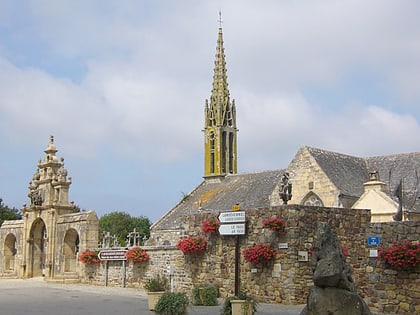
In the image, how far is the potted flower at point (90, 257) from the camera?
2570 centimetres

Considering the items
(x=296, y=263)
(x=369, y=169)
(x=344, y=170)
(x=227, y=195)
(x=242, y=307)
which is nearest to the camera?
(x=242, y=307)

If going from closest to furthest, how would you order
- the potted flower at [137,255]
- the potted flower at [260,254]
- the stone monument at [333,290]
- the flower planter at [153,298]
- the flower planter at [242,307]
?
1. the stone monument at [333,290]
2. the flower planter at [242,307]
3. the flower planter at [153,298]
4. the potted flower at [260,254]
5. the potted flower at [137,255]

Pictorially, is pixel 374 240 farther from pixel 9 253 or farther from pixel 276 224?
pixel 9 253

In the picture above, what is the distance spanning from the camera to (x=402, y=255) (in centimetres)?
1395

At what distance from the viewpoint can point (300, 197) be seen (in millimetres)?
28906

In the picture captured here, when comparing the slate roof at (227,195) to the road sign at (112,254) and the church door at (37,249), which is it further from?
the road sign at (112,254)

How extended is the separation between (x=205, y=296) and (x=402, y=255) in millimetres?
5523

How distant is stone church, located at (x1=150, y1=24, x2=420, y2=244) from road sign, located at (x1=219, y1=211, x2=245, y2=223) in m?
2.90

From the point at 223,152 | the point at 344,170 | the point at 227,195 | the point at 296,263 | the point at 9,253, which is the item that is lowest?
A: the point at 9,253

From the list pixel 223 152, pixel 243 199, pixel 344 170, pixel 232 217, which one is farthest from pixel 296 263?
pixel 223 152

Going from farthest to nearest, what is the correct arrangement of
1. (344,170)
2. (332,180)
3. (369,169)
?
(369,169), (344,170), (332,180)

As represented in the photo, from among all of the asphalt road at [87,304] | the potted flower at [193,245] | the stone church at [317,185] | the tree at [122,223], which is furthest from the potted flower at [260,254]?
the tree at [122,223]

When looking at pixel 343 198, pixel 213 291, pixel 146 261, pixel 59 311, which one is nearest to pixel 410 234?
pixel 213 291

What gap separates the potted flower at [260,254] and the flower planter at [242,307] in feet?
14.9
